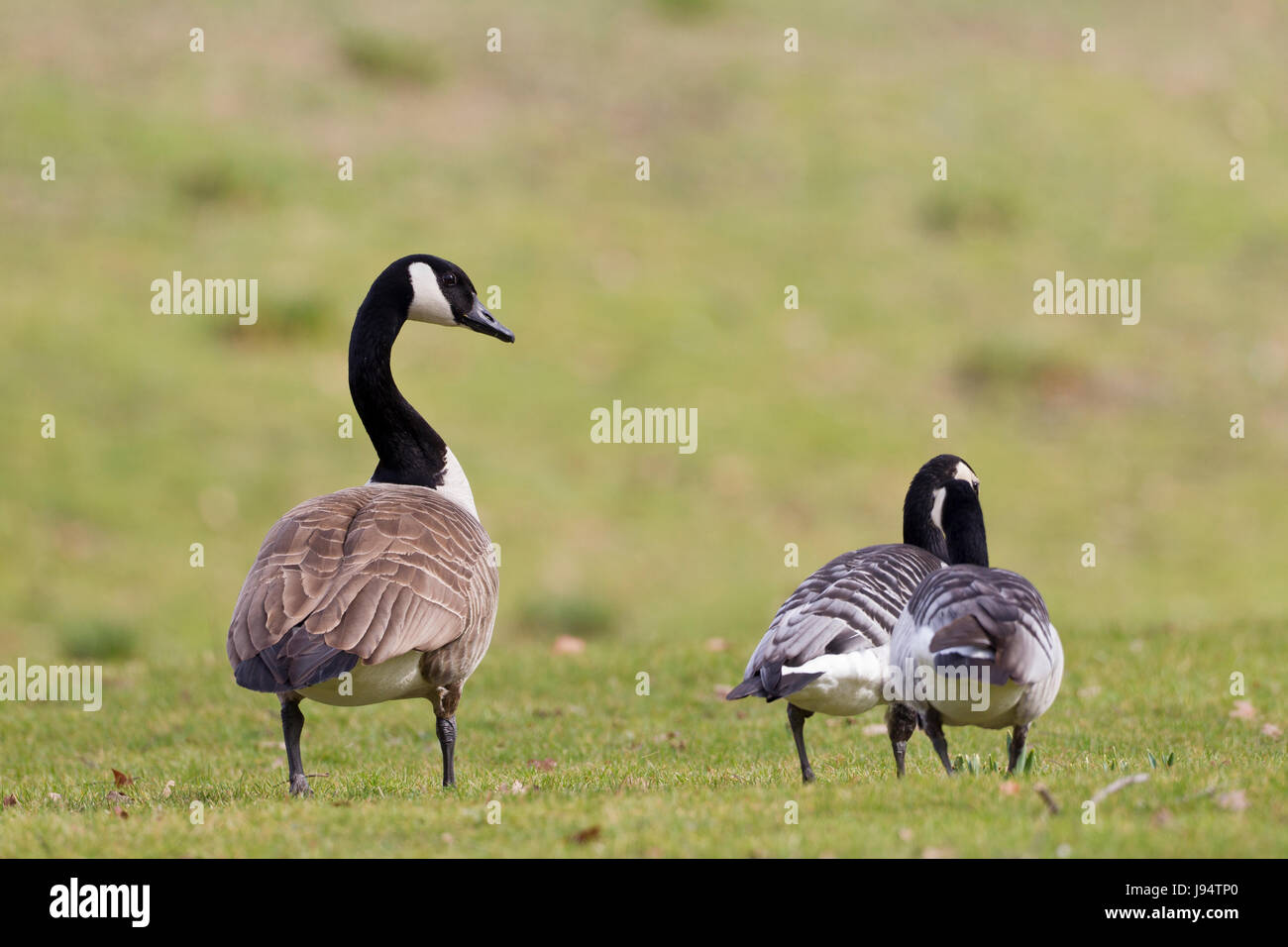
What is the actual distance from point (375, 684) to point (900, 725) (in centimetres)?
266

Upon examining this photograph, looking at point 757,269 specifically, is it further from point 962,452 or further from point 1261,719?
point 1261,719

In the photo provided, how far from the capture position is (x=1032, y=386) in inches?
858

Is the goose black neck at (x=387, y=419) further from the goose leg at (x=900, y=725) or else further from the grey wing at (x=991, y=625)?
the grey wing at (x=991, y=625)

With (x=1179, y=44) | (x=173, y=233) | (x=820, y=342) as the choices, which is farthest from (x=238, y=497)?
(x=1179, y=44)

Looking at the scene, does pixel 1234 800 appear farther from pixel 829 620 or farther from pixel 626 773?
pixel 626 773

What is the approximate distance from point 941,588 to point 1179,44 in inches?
1031

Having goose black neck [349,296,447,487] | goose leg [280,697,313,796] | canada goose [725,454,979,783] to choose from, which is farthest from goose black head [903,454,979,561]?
goose leg [280,697,313,796]

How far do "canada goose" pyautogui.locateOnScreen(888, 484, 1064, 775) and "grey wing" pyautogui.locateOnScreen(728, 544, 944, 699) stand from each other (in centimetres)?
13

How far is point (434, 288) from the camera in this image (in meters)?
8.90

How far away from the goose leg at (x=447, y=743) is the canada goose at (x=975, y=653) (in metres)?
2.29

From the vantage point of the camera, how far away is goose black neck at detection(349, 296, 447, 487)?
8.61 meters

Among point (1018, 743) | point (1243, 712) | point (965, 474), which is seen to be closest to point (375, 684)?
point (1018, 743)

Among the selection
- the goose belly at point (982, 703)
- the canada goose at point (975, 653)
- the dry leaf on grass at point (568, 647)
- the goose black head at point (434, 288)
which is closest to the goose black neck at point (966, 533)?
the canada goose at point (975, 653)
